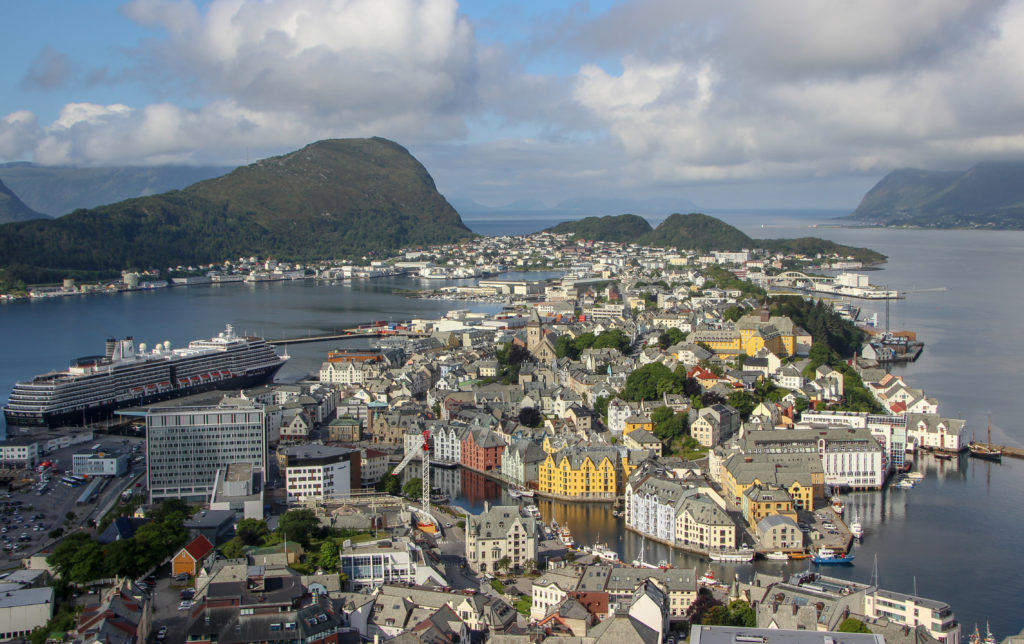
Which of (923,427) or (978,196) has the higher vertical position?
(978,196)

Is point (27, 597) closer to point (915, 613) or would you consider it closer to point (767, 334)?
point (915, 613)

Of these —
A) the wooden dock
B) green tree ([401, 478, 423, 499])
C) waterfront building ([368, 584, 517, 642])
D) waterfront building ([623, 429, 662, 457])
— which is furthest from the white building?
the wooden dock

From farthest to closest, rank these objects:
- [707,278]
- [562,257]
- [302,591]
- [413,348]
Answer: [562,257], [707,278], [413,348], [302,591]

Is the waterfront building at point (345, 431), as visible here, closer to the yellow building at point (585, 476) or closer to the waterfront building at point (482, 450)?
the waterfront building at point (482, 450)

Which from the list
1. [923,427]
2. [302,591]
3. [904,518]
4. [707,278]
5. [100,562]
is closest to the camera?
[302,591]

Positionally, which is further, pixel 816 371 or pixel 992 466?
pixel 816 371

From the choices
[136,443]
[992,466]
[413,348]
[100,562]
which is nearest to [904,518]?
[992,466]

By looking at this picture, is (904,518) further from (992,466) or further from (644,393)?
(644,393)
